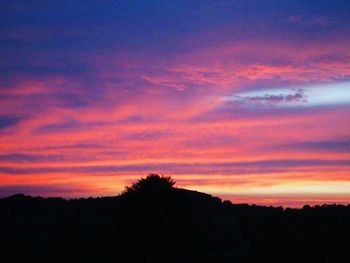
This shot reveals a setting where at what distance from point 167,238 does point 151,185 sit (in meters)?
4.03

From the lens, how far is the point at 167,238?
129 ft

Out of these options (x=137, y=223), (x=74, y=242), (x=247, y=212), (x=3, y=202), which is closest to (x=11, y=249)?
(x=74, y=242)

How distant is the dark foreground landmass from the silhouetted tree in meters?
0.29

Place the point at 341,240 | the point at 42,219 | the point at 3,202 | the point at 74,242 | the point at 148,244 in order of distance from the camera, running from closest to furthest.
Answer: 1. the point at 148,244
2. the point at 341,240
3. the point at 74,242
4. the point at 42,219
5. the point at 3,202

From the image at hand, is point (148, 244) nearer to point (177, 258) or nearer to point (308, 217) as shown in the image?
point (177, 258)

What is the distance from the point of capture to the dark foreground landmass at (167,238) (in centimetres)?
3941

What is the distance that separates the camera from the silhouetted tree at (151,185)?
41.2 metres

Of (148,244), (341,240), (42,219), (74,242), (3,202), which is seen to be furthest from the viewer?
(3,202)

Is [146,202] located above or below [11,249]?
above

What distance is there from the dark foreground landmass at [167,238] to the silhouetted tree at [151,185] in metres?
0.29

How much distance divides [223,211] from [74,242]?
113ft

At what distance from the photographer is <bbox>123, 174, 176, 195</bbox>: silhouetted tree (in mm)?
41244

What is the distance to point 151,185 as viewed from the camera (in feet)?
136

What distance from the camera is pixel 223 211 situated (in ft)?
264
